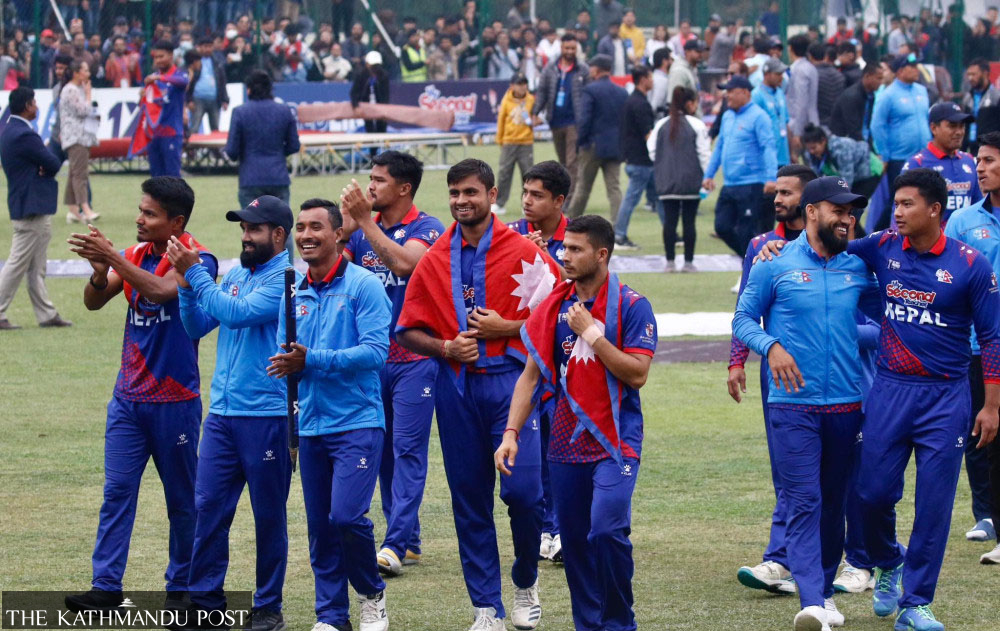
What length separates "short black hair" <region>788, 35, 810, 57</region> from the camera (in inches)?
814

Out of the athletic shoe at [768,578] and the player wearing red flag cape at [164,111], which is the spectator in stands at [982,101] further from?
the athletic shoe at [768,578]

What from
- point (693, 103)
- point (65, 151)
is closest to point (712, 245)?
point (693, 103)

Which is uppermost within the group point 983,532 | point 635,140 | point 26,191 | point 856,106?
point 856,106

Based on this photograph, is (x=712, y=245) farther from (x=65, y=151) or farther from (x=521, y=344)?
(x=521, y=344)

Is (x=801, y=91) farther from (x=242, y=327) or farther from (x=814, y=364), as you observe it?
(x=242, y=327)

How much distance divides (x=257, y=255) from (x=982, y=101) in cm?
1647

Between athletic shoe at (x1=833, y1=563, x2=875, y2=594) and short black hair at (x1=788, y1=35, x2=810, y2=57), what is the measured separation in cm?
1367

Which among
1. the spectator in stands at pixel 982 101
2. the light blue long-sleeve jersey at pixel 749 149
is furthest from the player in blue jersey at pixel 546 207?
the spectator in stands at pixel 982 101

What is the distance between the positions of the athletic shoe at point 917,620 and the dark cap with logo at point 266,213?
3.50 metres

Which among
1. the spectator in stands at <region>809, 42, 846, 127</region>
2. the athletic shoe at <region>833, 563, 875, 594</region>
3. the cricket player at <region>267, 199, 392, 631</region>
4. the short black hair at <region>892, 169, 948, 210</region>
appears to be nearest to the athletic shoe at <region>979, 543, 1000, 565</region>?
the athletic shoe at <region>833, 563, 875, 594</region>

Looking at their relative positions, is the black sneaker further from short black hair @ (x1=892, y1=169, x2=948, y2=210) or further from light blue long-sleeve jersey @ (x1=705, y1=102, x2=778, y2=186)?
light blue long-sleeve jersey @ (x1=705, y1=102, x2=778, y2=186)

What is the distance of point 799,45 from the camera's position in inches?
822

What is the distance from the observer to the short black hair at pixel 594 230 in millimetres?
6691

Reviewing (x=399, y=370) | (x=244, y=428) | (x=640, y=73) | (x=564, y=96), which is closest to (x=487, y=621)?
(x=244, y=428)
